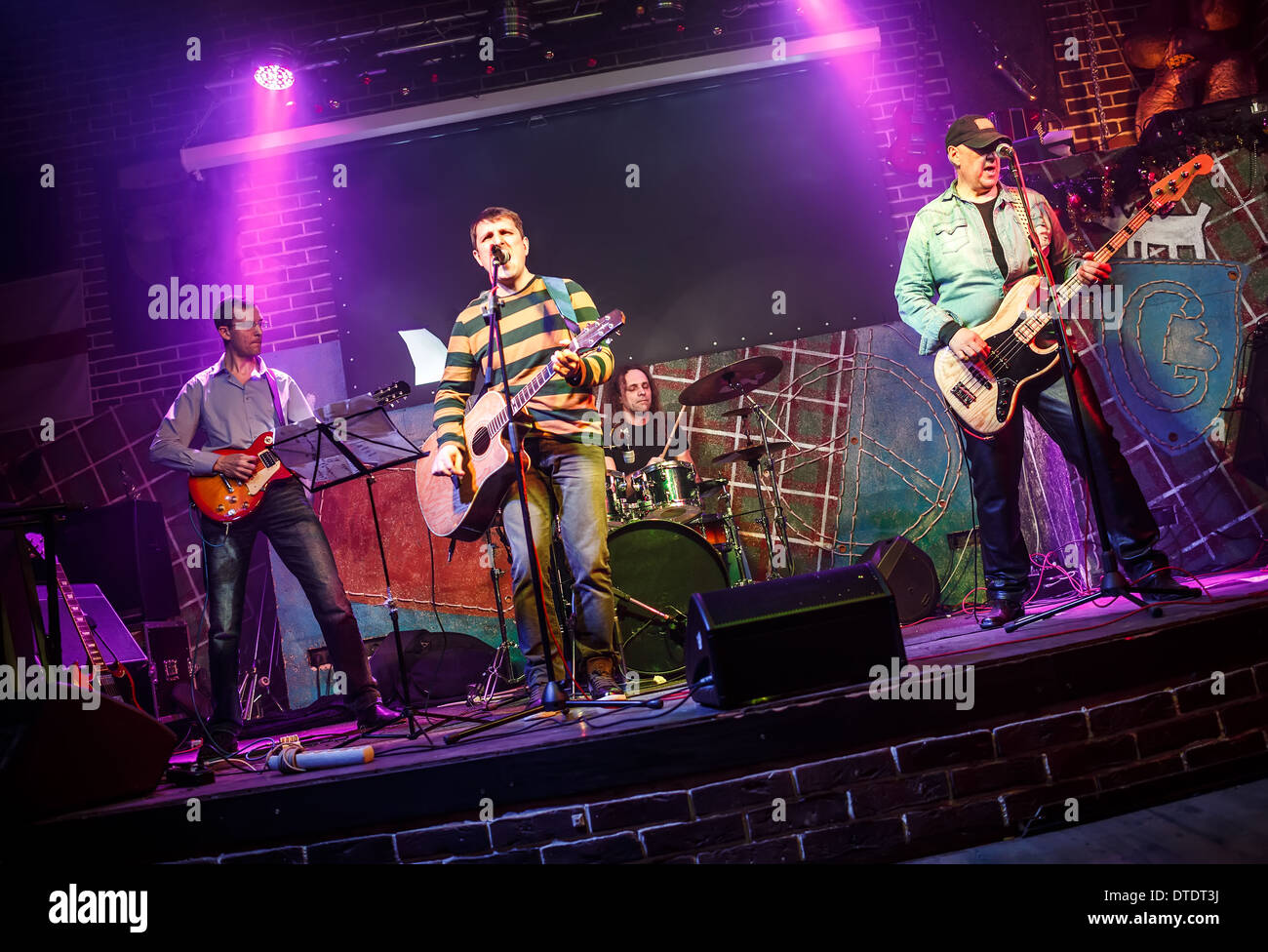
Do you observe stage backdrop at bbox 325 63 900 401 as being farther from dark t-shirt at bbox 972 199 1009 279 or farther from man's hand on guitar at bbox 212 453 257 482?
dark t-shirt at bbox 972 199 1009 279

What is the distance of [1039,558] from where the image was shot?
579 centimetres

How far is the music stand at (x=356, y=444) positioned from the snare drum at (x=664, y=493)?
167cm

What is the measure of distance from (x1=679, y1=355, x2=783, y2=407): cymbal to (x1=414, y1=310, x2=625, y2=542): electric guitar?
1.41 metres

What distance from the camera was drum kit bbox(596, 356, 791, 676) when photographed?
4.92 meters

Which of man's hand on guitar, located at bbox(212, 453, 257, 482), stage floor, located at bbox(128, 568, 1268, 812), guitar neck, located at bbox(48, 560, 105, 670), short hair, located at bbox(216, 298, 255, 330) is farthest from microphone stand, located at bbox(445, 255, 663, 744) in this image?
guitar neck, located at bbox(48, 560, 105, 670)

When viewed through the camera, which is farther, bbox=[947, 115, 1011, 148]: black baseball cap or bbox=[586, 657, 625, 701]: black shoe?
bbox=[947, 115, 1011, 148]: black baseball cap

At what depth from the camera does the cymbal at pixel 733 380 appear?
5.14 metres

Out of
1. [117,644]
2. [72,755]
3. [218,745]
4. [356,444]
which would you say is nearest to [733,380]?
[356,444]

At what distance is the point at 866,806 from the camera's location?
253 cm

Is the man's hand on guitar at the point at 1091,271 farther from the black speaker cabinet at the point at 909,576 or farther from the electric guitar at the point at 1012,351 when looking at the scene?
the black speaker cabinet at the point at 909,576

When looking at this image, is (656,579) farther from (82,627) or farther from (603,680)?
(82,627)

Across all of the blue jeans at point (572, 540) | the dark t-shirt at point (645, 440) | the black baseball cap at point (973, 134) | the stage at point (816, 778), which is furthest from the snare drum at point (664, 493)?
the stage at point (816, 778)
